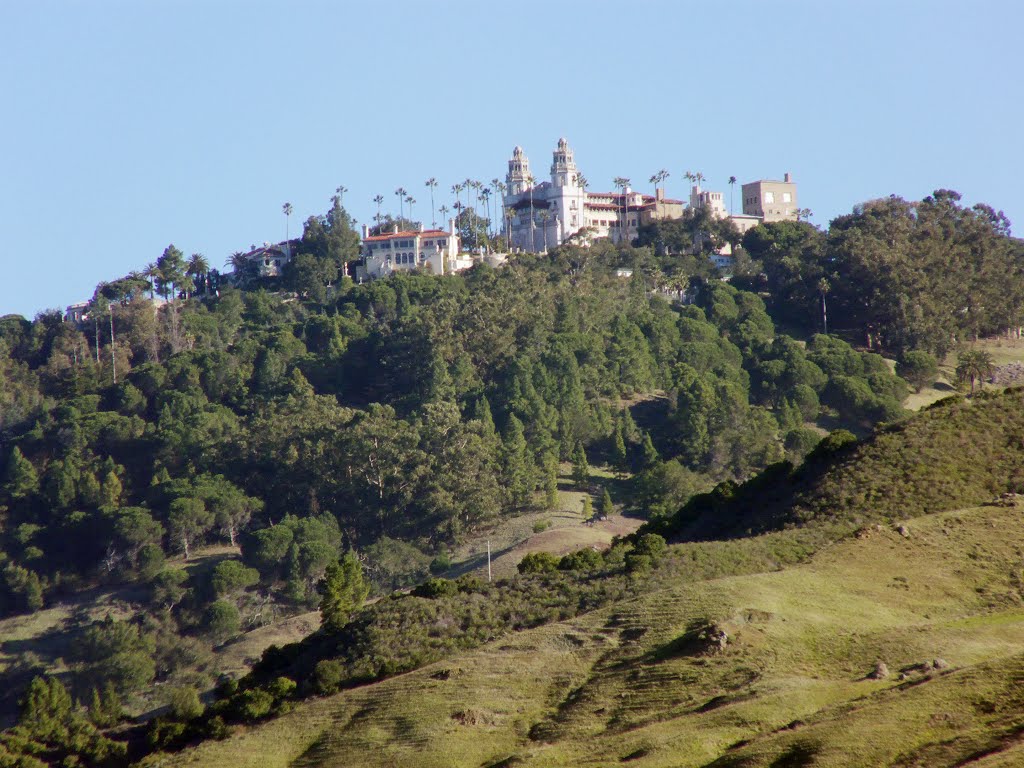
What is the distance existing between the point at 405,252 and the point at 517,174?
24.1 meters

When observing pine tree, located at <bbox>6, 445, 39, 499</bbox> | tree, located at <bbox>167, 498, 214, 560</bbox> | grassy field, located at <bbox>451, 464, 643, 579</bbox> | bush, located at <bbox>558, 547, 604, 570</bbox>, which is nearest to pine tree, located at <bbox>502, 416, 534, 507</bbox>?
grassy field, located at <bbox>451, 464, 643, 579</bbox>

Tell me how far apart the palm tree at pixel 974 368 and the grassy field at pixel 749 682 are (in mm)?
57460

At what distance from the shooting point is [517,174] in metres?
161

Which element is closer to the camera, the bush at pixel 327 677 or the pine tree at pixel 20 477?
the bush at pixel 327 677

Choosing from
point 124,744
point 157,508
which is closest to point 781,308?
point 157,508

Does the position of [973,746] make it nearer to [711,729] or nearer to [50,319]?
[711,729]

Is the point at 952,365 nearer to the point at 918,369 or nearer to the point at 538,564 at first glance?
the point at 918,369

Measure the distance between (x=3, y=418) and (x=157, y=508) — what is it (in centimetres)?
2678

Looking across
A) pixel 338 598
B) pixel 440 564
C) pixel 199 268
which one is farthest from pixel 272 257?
pixel 338 598

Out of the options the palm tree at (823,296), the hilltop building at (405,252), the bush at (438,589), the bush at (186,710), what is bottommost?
the bush at (186,710)

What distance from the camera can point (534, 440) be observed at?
331 ft

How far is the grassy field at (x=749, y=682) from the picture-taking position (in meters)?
27.5

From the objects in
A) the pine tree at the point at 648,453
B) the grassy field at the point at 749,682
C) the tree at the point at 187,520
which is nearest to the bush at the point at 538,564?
the grassy field at the point at 749,682

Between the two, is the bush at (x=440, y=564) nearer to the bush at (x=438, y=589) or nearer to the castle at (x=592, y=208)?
the bush at (x=438, y=589)
